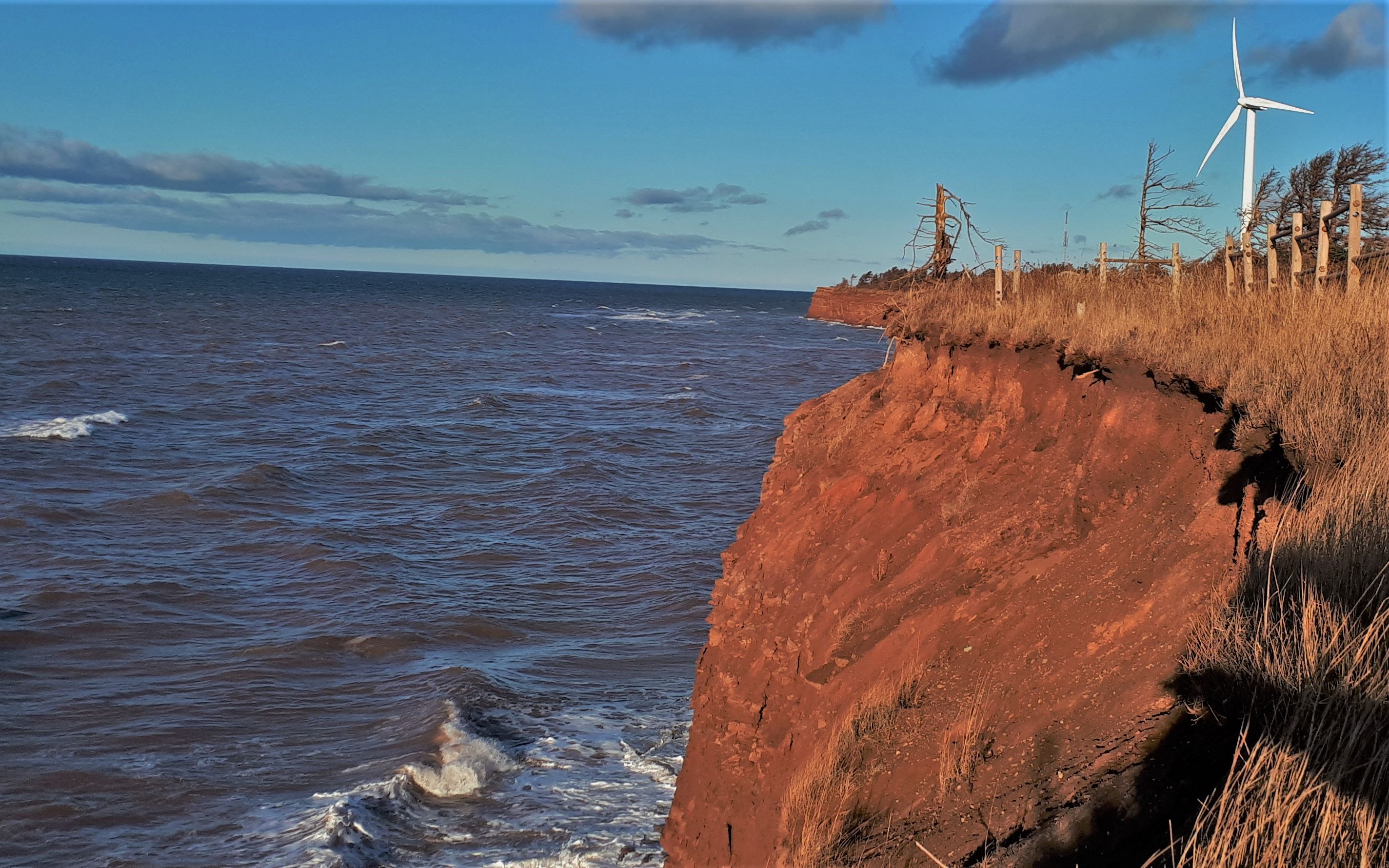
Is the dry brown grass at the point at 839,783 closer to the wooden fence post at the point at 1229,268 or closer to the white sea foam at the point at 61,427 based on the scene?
the wooden fence post at the point at 1229,268

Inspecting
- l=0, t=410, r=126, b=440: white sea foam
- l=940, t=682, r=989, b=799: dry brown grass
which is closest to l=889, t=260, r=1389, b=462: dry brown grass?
l=940, t=682, r=989, b=799: dry brown grass

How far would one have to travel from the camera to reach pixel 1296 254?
430 inches

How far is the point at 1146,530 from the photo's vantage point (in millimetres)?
5273

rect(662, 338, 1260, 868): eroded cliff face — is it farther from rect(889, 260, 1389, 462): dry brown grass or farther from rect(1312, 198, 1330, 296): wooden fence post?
rect(1312, 198, 1330, 296): wooden fence post

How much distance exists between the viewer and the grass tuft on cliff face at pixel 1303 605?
10.2 ft

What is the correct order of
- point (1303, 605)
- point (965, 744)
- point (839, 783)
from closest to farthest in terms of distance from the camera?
1. point (1303, 605)
2. point (965, 744)
3. point (839, 783)

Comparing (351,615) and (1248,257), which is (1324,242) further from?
(351,615)

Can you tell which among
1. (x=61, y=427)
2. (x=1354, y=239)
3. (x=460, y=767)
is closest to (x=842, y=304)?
(x=61, y=427)

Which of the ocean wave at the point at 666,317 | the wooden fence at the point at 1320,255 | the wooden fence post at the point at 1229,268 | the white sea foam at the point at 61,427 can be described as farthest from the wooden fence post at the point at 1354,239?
the ocean wave at the point at 666,317

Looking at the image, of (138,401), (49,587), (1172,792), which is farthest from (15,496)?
(1172,792)

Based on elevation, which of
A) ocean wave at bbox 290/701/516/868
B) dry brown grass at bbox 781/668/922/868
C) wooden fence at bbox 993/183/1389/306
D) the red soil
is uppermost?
the red soil

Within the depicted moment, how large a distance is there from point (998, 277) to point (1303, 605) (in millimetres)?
7319

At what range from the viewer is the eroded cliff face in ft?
14.1

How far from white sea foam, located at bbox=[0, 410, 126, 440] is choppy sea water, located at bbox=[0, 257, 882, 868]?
14cm
